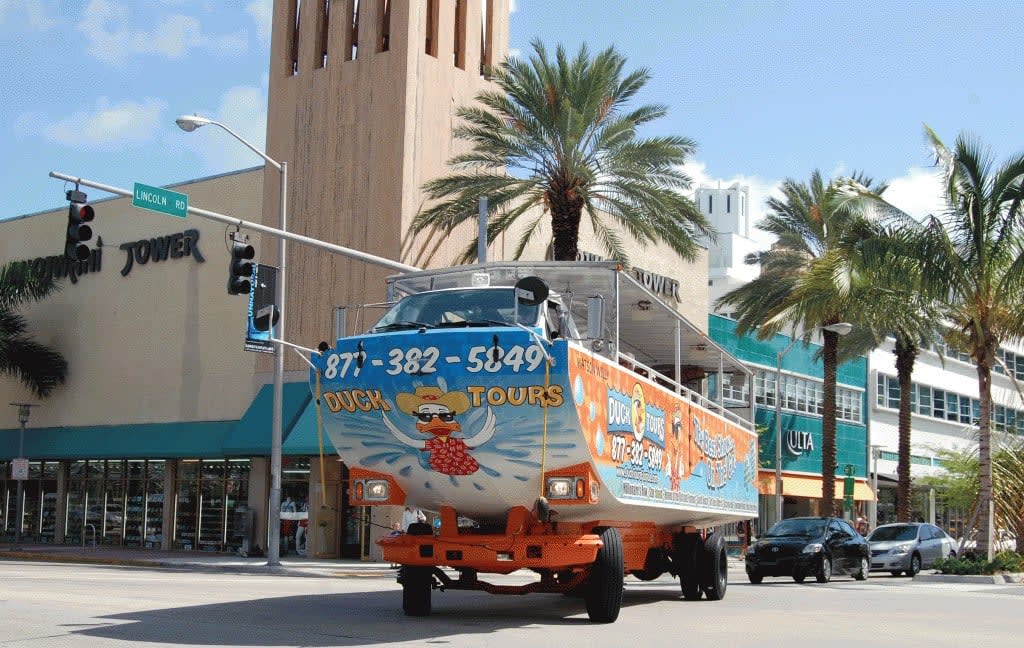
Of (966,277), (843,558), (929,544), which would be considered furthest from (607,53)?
(929,544)

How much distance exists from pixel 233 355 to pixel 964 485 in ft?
110

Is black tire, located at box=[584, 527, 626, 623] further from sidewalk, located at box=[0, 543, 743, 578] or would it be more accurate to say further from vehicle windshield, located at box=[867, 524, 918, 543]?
vehicle windshield, located at box=[867, 524, 918, 543]

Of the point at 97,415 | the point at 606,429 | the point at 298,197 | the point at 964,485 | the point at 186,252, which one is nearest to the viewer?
the point at 606,429

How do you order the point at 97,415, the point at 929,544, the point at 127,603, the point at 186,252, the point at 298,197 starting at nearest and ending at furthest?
Answer: the point at 127,603
the point at 929,544
the point at 298,197
the point at 186,252
the point at 97,415

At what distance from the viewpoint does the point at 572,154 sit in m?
29.8

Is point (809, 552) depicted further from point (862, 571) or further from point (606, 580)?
point (606, 580)

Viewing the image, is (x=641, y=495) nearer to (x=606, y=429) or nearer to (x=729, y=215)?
(x=606, y=429)

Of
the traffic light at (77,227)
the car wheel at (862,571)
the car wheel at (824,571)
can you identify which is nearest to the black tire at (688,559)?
the car wheel at (824,571)

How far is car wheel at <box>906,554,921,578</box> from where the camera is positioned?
31766 millimetres

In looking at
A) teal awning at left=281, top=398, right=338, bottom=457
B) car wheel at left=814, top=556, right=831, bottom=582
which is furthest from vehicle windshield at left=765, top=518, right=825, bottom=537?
teal awning at left=281, top=398, right=338, bottom=457

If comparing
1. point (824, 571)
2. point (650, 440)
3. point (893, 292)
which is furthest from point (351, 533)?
point (650, 440)

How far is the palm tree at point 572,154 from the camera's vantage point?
30031mm

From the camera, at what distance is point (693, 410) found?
16781 millimetres

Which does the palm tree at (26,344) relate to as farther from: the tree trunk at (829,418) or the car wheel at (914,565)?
the car wheel at (914,565)
